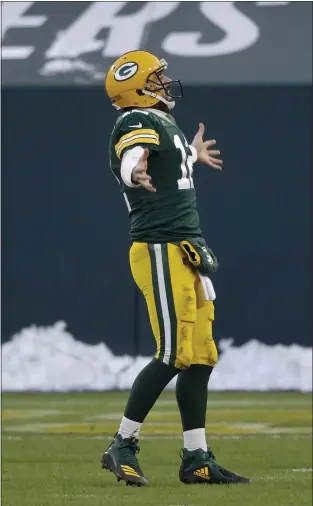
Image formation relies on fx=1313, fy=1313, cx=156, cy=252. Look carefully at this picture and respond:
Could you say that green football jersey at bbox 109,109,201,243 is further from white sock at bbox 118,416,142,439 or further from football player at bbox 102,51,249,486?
white sock at bbox 118,416,142,439

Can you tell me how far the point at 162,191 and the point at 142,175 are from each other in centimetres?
31

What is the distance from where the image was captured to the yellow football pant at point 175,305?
4.91 metres

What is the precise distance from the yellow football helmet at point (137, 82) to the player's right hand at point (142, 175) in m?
0.39

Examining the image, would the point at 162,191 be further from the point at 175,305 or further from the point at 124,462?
the point at 124,462

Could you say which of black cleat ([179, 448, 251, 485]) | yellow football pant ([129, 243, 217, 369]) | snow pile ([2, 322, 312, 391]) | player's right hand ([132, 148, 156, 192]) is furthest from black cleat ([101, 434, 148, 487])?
snow pile ([2, 322, 312, 391])

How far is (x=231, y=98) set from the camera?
9234mm

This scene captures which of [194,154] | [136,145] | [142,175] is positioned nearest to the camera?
[142,175]

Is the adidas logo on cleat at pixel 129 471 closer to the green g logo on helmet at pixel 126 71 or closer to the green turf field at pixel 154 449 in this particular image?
the green turf field at pixel 154 449

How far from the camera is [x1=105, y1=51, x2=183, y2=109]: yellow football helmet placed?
5.04 m

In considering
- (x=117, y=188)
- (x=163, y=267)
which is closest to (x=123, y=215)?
(x=117, y=188)

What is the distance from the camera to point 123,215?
927 cm

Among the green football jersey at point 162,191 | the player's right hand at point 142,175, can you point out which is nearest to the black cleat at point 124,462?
the green football jersey at point 162,191

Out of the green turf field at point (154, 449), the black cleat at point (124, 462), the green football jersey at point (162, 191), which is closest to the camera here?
the green turf field at point (154, 449)

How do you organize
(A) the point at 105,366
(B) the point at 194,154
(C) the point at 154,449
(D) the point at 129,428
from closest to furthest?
(D) the point at 129,428 → (B) the point at 194,154 → (C) the point at 154,449 → (A) the point at 105,366
